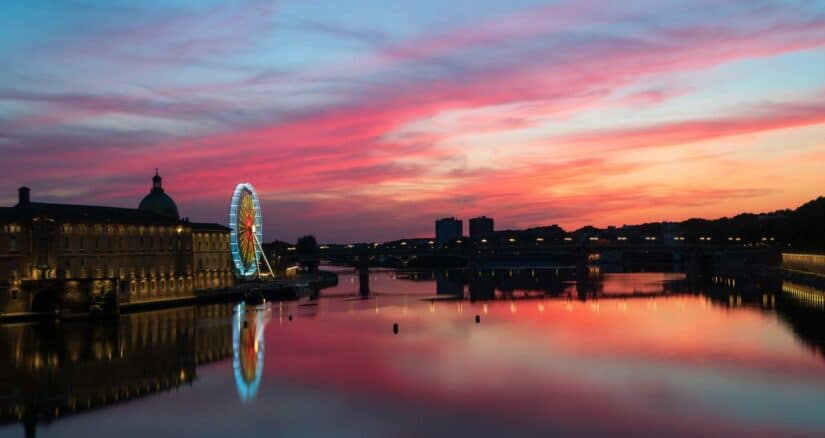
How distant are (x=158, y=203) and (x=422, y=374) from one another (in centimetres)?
6144

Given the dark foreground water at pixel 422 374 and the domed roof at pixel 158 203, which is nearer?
the dark foreground water at pixel 422 374

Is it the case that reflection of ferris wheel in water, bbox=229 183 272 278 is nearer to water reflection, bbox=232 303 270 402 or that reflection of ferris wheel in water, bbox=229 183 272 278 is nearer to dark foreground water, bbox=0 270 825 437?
water reflection, bbox=232 303 270 402

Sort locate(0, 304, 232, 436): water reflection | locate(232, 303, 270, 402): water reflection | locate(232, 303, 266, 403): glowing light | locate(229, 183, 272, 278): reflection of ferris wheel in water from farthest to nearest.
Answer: locate(229, 183, 272, 278): reflection of ferris wheel in water < locate(232, 303, 270, 402): water reflection < locate(232, 303, 266, 403): glowing light < locate(0, 304, 232, 436): water reflection

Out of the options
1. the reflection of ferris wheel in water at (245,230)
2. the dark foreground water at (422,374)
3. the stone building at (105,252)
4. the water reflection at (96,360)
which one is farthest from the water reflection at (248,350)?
the reflection of ferris wheel in water at (245,230)

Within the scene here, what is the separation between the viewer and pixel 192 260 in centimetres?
9344

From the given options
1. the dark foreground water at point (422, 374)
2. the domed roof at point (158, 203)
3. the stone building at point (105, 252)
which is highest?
the domed roof at point (158, 203)

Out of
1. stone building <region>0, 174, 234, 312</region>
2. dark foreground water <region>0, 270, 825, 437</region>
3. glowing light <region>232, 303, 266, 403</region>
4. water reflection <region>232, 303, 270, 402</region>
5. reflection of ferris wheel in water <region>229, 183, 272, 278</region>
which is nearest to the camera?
dark foreground water <region>0, 270, 825, 437</region>

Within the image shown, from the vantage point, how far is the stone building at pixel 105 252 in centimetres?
6894

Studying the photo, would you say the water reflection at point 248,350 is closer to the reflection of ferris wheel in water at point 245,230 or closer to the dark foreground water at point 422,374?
the dark foreground water at point 422,374

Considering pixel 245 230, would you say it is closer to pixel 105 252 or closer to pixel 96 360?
pixel 105 252

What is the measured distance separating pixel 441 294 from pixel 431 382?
222ft

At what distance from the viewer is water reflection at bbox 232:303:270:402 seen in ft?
145

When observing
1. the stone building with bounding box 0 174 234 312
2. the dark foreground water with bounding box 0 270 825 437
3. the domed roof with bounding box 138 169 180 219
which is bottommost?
the dark foreground water with bounding box 0 270 825 437

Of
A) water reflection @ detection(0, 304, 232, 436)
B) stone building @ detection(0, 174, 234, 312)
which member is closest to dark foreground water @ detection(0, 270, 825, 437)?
water reflection @ detection(0, 304, 232, 436)
